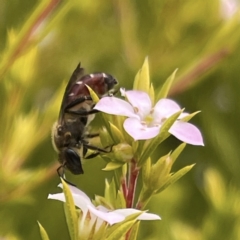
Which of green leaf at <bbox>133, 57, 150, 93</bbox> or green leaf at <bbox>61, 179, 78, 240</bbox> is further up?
green leaf at <bbox>133, 57, 150, 93</bbox>

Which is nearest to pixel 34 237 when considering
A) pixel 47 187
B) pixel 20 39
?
pixel 47 187

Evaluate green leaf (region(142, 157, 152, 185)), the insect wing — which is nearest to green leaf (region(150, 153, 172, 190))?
green leaf (region(142, 157, 152, 185))

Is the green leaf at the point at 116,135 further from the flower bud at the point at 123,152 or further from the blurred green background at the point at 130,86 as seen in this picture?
the blurred green background at the point at 130,86

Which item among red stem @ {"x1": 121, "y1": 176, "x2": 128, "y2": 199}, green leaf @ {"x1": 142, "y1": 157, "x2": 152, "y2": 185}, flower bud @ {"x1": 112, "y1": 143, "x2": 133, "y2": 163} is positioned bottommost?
red stem @ {"x1": 121, "y1": 176, "x2": 128, "y2": 199}

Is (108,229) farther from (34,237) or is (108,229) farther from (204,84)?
(204,84)

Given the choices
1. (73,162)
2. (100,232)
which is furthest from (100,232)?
(73,162)

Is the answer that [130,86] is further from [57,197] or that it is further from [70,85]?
[57,197]

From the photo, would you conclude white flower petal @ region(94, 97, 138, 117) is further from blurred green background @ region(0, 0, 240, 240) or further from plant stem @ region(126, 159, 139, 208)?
blurred green background @ region(0, 0, 240, 240)
